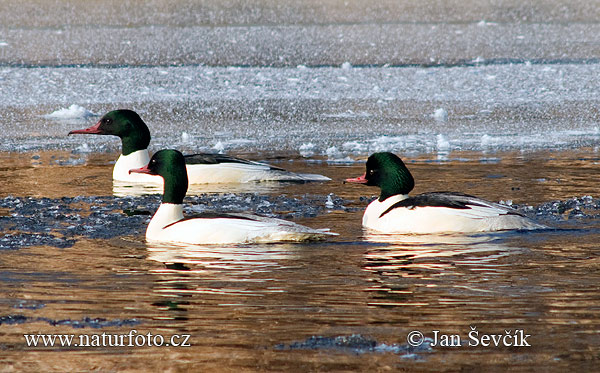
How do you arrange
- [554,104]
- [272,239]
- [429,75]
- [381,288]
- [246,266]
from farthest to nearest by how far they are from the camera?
[429,75] → [554,104] → [272,239] → [246,266] → [381,288]

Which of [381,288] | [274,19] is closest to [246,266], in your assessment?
[381,288]

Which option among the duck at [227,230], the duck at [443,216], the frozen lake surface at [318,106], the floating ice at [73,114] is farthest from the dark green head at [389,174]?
the floating ice at [73,114]

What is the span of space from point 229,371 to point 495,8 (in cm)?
2205

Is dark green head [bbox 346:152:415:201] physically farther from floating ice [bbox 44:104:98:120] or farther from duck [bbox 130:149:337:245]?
floating ice [bbox 44:104:98:120]

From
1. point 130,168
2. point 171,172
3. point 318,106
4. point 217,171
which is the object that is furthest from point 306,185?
point 318,106

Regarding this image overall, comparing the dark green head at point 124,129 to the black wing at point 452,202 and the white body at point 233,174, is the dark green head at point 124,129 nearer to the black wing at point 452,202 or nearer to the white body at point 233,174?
the white body at point 233,174

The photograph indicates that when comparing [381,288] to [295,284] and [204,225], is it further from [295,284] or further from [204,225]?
[204,225]

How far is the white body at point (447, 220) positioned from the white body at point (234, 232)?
2.15 ft

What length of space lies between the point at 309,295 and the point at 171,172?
2621 mm

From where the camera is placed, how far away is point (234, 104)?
48.9ft

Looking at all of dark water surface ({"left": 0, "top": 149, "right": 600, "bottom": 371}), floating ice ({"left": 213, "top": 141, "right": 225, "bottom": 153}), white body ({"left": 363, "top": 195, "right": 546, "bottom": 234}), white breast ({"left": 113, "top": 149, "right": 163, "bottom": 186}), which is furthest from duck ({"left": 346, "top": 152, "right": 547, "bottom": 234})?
floating ice ({"left": 213, "top": 141, "right": 225, "bottom": 153})

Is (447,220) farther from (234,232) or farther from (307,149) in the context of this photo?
(307,149)

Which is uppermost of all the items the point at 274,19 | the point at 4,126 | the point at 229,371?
the point at 274,19

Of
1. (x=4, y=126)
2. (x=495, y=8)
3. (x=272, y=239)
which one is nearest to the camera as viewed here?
(x=272, y=239)
